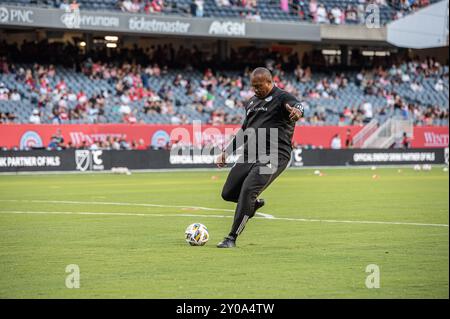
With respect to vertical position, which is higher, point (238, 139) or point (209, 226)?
point (238, 139)

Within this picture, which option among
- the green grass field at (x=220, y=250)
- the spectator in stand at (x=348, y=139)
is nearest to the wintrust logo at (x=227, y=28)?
the spectator in stand at (x=348, y=139)

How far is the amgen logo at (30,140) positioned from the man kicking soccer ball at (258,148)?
101 feet

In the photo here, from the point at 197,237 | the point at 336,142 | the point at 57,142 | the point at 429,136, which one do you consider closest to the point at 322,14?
the point at 336,142

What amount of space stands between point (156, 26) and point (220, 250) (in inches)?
1569

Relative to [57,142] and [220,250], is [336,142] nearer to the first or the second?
[57,142]

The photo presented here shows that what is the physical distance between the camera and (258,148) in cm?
1338

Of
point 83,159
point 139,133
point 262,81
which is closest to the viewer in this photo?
point 262,81

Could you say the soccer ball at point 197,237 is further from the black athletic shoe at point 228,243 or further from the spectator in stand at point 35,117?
the spectator in stand at point 35,117

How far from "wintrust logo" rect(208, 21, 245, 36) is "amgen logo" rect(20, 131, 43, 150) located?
569 inches

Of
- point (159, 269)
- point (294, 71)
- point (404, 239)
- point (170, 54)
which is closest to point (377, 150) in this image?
point (294, 71)

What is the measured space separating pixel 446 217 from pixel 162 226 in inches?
230

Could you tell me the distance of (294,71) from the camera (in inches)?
2330

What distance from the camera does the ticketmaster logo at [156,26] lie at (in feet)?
167

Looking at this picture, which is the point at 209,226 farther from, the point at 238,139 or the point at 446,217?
the point at 446,217
